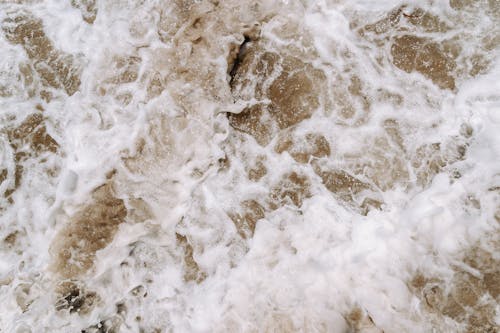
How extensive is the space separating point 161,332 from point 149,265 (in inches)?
28.4

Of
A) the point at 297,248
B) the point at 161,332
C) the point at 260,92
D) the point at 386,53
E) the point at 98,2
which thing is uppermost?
the point at 98,2

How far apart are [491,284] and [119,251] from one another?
3.82 m

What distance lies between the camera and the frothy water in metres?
3.85

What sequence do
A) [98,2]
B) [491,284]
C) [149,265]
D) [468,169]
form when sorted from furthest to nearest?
[98,2], [149,265], [468,169], [491,284]

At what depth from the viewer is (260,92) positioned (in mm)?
4641

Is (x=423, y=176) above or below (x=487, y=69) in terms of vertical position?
below

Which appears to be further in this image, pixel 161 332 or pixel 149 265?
pixel 149 265

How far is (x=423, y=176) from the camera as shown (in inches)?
162

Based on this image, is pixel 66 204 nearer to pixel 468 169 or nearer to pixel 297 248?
pixel 297 248

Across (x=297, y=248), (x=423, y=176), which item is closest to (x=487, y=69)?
(x=423, y=176)

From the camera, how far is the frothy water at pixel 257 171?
3846 millimetres

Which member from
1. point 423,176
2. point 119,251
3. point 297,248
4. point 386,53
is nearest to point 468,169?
point 423,176

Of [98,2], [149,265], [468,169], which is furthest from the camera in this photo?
[98,2]

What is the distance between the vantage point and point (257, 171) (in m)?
4.48
